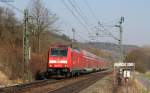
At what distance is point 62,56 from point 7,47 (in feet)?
19.7

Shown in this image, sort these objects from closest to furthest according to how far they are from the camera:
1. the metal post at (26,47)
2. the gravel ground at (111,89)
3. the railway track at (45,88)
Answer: the railway track at (45,88) → the gravel ground at (111,89) → the metal post at (26,47)

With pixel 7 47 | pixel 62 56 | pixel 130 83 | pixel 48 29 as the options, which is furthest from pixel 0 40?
pixel 130 83

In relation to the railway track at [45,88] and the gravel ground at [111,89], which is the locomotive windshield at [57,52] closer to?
the railway track at [45,88]

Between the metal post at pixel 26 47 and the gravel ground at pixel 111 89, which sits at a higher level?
the metal post at pixel 26 47

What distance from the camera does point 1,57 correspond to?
4019 cm

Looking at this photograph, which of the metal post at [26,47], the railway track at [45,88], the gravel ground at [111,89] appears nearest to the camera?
the railway track at [45,88]

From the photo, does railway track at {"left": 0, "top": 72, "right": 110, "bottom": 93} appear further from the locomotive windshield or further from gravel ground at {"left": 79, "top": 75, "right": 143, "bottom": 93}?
the locomotive windshield

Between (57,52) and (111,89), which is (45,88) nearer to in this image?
A: (111,89)

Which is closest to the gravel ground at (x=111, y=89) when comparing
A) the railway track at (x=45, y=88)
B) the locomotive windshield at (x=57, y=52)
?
the railway track at (x=45, y=88)

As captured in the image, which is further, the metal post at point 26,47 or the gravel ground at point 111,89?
the metal post at point 26,47

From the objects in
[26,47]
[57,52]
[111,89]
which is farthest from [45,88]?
[57,52]

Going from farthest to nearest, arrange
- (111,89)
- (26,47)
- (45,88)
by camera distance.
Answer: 1. (26,47)
2. (111,89)
3. (45,88)

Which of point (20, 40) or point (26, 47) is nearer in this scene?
point (26, 47)

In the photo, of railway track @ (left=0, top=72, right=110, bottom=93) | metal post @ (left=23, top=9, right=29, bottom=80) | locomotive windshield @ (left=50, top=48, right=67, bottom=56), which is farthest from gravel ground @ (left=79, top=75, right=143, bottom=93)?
locomotive windshield @ (left=50, top=48, right=67, bottom=56)
